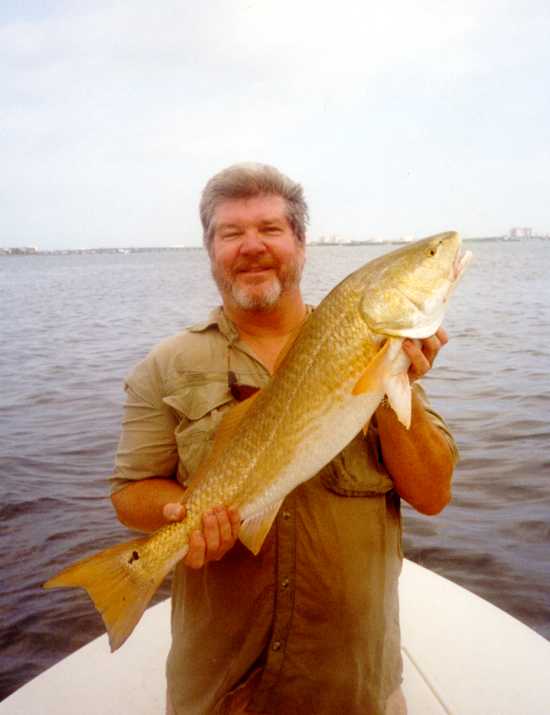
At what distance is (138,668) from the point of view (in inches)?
170

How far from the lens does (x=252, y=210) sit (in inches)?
134

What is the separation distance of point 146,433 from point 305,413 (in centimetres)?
91

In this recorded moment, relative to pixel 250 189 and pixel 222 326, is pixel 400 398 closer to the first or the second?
pixel 222 326

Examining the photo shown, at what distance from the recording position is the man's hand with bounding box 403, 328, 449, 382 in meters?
2.83

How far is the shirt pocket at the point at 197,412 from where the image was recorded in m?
3.20

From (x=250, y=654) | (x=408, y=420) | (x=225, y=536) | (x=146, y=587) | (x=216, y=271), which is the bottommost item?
(x=250, y=654)

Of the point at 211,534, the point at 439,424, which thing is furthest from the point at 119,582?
the point at 439,424

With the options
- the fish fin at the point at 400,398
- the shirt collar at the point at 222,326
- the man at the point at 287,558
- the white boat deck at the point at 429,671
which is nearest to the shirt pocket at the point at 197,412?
the man at the point at 287,558

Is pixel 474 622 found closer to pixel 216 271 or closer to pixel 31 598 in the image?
pixel 216 271

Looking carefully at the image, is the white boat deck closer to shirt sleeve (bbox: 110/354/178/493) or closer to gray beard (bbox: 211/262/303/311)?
shirt sleeve (bbox: 110/354/178/493)

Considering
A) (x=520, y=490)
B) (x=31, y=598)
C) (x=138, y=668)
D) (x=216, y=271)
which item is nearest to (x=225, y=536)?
(x=216, y=271)

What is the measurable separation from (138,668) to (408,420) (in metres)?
2.86

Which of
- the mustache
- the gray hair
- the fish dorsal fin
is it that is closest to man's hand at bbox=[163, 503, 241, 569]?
the fish dorsal fin

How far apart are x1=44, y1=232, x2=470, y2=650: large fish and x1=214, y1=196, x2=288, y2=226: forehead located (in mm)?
703
